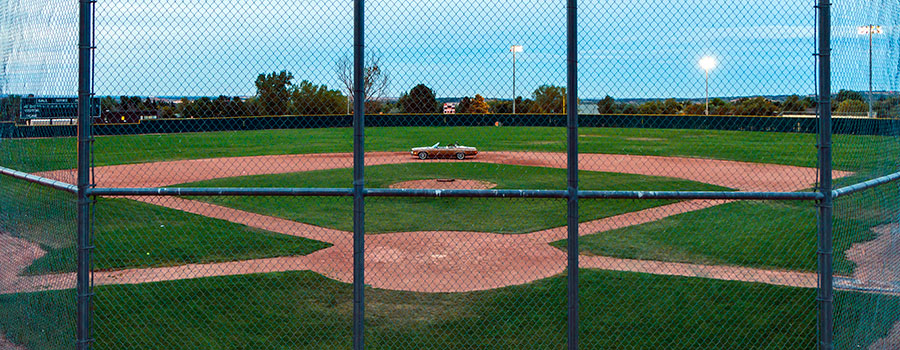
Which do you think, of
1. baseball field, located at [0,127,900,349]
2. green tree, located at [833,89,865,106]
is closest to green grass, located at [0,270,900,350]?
baseball field, located at [0,127,900,349]

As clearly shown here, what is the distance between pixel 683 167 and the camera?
24.0m

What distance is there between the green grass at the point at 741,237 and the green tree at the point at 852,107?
9.22 feet

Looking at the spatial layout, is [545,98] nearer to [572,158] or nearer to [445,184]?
[572,158]

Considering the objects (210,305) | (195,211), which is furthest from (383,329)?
(195,211)

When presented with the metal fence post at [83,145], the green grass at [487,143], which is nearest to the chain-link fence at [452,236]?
the metal fence post at [83,145]

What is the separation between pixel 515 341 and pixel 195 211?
32.1 feet

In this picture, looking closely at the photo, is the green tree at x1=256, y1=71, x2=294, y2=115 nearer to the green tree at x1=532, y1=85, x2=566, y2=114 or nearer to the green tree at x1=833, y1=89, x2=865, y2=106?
the green tree at x1=532, y1=85, x2=566, y2=114

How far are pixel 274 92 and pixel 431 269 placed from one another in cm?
445

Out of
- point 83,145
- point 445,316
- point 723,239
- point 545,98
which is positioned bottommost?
point 445,316

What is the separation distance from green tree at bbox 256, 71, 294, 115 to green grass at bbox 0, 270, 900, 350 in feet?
7.53

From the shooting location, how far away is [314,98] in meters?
6.06

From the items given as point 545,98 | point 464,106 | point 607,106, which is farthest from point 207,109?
point 607,106

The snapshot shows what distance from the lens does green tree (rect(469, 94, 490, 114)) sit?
5883 millimetres

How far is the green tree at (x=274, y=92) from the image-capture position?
18.7 ft
